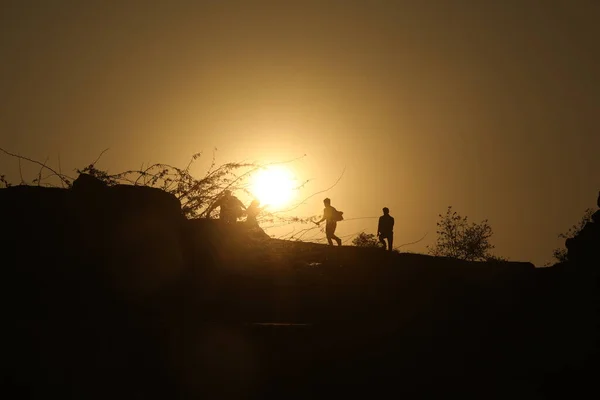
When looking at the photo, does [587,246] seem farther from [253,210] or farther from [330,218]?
[330,218]

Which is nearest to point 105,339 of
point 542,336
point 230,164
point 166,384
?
point 166,384

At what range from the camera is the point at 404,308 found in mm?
9570

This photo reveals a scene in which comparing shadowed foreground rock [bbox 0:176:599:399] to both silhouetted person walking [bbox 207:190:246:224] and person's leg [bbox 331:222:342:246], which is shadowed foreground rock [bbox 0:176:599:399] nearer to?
silhouetted person walking [bbox 207:190:246:224]

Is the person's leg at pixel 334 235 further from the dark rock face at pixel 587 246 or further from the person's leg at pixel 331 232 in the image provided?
the dark rock face at pixel 587 246

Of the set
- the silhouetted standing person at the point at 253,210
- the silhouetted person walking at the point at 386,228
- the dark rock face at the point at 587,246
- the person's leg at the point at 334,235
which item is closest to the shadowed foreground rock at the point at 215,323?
the dark rock face at the point at 587,246

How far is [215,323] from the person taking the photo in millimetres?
6246

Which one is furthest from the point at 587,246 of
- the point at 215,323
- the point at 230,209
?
the point at 215,323

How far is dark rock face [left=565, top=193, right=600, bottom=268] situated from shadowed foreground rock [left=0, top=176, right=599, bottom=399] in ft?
0.69

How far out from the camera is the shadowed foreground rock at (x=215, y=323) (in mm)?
5336

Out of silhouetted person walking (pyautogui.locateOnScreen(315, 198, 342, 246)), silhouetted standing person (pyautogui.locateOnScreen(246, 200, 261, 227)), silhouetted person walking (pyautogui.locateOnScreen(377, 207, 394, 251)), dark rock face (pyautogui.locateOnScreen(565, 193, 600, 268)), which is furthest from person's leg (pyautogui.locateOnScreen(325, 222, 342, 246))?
dark rock face (pyautogui.locateOnScreen(565, 193, 600, 268))

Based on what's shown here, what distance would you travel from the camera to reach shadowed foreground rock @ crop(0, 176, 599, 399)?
17.5 ft

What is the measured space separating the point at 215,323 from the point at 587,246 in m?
6.45

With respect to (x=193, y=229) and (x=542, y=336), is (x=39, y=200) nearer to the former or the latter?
(x=193, y=229)

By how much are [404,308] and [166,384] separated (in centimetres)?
487
